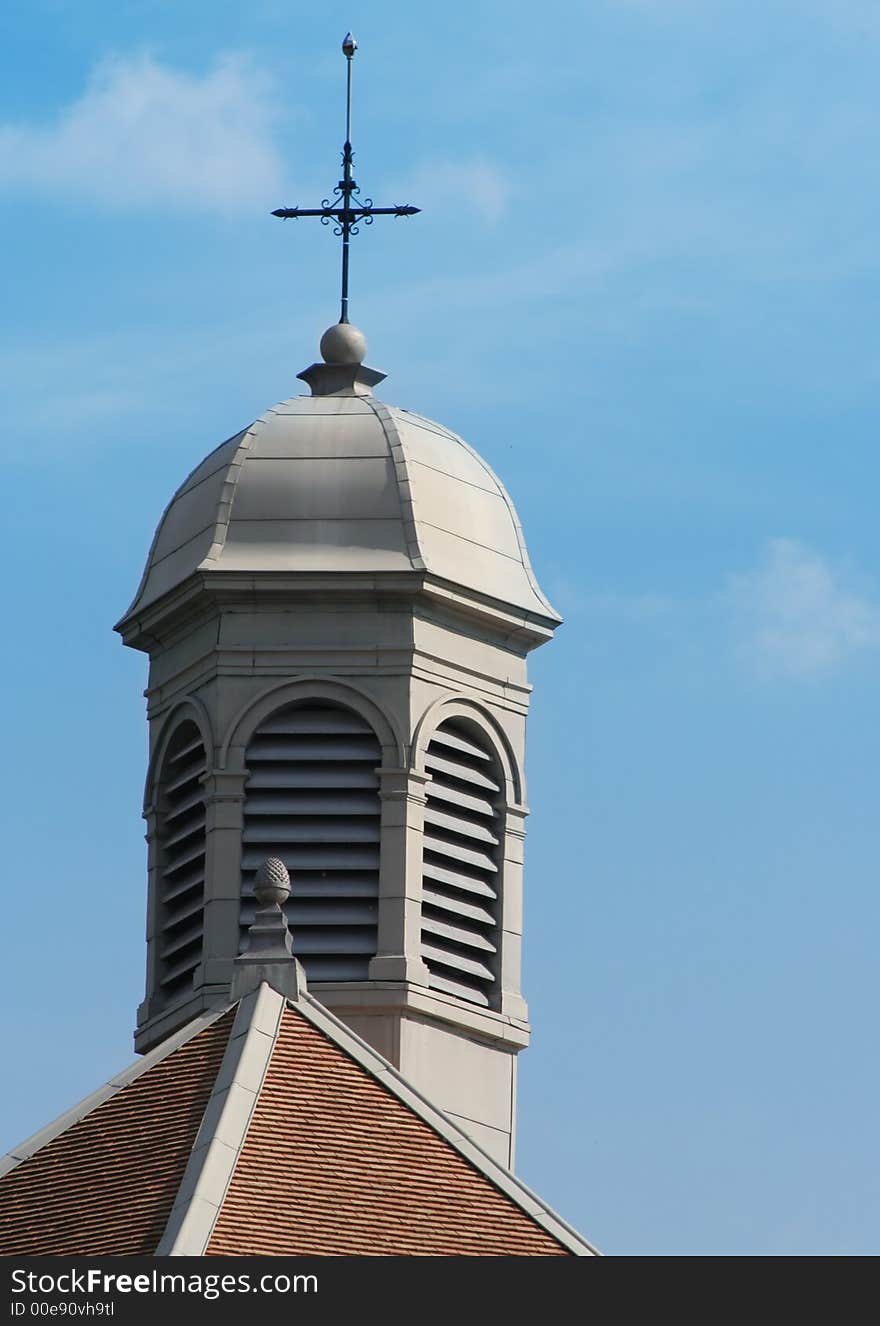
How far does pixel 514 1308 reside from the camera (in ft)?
122

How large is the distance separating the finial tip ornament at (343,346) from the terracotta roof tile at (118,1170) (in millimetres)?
9763

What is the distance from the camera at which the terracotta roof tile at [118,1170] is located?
42344 mm

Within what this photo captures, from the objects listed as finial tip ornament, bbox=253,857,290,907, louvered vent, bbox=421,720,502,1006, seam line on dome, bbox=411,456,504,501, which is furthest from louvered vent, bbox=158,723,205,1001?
seam line on dome, bbox=411,456,504,501

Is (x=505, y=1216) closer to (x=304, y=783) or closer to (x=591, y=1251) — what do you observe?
(x=591, y=1251)

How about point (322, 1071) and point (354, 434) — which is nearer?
point (322, 1071)

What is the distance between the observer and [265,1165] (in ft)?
140

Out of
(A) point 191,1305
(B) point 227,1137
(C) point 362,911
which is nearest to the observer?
(A) point 191,1305

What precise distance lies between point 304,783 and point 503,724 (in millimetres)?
2525

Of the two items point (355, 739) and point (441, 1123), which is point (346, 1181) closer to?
point (441, 1123)

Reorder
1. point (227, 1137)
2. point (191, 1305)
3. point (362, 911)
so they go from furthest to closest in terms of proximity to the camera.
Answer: point (362, 911), point (227, 1137), point (191, 1305)

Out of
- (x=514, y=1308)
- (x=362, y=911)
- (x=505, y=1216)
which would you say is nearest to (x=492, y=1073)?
(x=362, y=911)

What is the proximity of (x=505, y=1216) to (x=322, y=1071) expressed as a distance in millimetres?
2260

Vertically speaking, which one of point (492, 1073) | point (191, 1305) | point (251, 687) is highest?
point (251, 687)

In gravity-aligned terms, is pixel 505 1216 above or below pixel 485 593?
below
